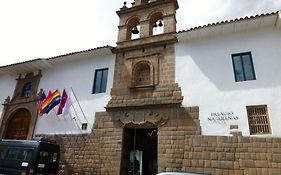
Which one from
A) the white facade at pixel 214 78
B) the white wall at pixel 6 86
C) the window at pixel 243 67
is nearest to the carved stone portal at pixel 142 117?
the white facade at pixel 214 78

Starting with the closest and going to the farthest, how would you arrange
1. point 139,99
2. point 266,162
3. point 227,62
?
point 266,162, point 227,62, point 139,99

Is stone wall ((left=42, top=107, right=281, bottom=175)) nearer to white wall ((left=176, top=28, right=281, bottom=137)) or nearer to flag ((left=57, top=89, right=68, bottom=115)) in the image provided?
white wall ((left=176, top=28, right=281, bottom=137))

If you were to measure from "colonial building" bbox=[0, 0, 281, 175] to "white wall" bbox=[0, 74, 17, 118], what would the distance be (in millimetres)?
1344

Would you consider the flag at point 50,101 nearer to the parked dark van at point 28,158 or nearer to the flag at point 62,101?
the flag at point 62,101

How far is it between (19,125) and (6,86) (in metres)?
3.39

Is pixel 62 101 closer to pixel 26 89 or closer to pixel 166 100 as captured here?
pixel 26 89

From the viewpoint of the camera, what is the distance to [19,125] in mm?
13125

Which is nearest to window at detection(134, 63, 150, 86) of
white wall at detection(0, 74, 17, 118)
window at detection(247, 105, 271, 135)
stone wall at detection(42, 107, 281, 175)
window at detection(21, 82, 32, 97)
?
stone wall at detection(42, 107, 281, 175)

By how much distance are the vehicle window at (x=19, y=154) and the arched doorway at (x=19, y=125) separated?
3.65 m

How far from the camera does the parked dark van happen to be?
27.8ft

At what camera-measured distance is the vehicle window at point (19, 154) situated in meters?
8.68

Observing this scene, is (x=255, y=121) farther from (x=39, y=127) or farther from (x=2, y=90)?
(x=2, y=90)

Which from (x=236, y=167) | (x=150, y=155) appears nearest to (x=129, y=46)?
(x=150, y=155)

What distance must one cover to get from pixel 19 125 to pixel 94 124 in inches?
209
